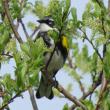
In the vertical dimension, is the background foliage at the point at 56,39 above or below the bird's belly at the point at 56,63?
above

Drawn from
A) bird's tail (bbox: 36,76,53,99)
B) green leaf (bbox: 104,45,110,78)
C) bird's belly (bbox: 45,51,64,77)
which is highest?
green leaf (bbox: 104,45,110,78)

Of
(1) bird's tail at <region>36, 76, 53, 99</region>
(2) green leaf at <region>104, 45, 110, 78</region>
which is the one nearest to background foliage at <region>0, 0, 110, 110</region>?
(2) green leaf at <region>104, 45, 110, 78</region>

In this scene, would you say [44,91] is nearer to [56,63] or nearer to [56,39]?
[56,63]

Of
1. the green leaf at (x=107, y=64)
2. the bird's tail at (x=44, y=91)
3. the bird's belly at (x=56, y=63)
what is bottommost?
the bird's tail at (x=44, y=91)

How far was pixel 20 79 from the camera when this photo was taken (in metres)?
2.38

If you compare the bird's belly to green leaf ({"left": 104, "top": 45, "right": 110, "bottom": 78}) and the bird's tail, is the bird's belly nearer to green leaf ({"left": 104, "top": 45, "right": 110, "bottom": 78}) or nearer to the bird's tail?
the bird's tail

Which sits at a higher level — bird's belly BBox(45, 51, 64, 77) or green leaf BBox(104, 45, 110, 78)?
green leaf BBox(104, 45, 110, 78)

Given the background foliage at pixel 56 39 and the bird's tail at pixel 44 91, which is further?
the bird's tail at pixel 44 91

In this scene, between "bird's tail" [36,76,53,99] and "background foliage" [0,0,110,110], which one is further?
"bird's tail" [36,76,53,99]

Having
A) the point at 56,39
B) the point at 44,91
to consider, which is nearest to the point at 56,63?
the point at 44,91

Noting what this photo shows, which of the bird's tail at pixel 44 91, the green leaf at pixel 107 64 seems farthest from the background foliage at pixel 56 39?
the bird's tail at pixel 44 91

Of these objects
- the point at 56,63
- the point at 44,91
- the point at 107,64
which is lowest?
the point at 44,91

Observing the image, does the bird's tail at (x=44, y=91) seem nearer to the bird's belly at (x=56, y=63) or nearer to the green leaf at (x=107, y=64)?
the bird's belly at (x=56, y=63)

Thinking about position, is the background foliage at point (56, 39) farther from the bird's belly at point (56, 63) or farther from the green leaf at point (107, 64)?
the bird's belly at point (56, 63)
